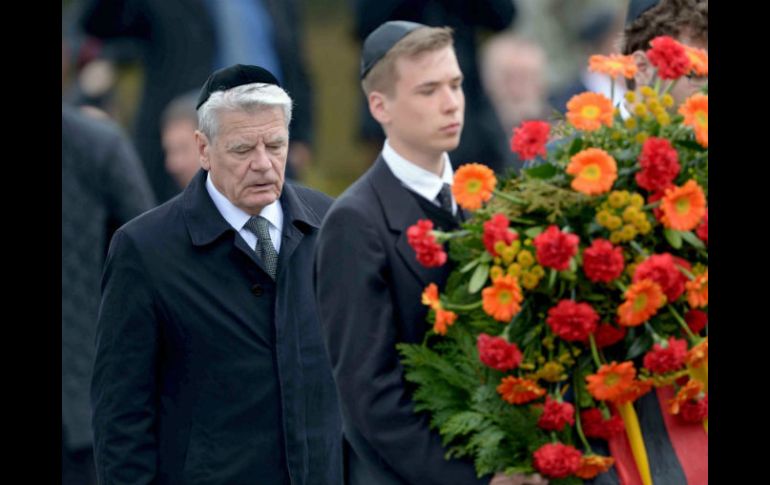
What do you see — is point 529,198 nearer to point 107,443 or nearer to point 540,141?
point 540,141

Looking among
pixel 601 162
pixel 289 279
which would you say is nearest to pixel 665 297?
pixel 601 162

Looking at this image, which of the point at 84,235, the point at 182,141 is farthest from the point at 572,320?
the point at 182,141

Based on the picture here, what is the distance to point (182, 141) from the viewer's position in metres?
9.13

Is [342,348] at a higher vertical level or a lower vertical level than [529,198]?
lower

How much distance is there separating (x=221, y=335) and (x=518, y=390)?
1.04 meters

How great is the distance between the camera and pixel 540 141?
545cm

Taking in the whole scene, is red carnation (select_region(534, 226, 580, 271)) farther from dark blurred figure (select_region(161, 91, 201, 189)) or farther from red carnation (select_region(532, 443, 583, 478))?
dark blurred figure (select_region(161, 91, 201, 189))

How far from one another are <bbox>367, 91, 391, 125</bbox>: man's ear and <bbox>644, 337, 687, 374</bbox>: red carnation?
3.68ft

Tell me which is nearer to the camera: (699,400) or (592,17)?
(699,400)

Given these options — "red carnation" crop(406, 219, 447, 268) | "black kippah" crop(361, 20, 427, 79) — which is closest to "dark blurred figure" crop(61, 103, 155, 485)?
"black kippah" crop(361, 20, 427, 79)

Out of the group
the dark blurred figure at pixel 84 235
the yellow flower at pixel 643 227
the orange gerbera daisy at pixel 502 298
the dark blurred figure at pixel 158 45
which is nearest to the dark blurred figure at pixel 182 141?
the dark blurred figure at pixel 158 45

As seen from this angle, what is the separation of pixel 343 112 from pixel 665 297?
8103 millimetres

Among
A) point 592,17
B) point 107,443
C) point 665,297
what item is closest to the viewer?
point 665,297

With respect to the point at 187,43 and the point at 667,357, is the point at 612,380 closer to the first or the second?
the point at 667,357
